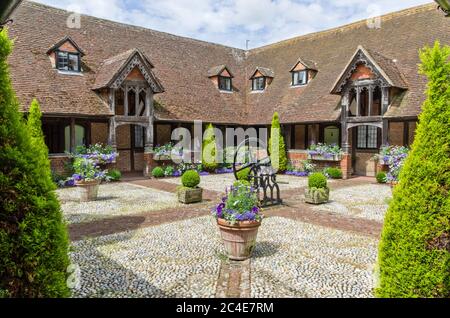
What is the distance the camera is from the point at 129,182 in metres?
16.9

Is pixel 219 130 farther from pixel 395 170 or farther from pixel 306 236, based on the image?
pixel 306 236

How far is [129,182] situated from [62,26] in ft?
35.2

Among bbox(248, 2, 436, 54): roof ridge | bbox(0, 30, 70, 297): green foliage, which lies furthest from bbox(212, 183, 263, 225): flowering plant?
bbox(248, 2, 436, 54): roof ridge

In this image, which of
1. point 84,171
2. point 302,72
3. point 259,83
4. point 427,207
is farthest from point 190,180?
point 259,83

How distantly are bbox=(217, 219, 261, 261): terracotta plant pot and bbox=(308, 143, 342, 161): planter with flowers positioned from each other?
13.3m

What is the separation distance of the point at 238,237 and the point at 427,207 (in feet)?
11.4

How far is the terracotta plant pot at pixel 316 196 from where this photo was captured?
37.8 feet

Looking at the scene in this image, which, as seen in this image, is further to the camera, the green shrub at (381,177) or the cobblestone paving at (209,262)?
the green shrub at (381,177)

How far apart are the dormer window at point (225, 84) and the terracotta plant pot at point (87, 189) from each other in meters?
14.6

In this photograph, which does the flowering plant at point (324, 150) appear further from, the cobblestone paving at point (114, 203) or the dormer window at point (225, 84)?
the cobblestone paving at point (114, 203)

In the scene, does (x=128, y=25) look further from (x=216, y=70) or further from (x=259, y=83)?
(x=259, y=83)

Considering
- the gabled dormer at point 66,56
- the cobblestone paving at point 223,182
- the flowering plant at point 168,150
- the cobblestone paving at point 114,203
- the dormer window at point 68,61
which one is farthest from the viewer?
the flowering plant at point 168,150

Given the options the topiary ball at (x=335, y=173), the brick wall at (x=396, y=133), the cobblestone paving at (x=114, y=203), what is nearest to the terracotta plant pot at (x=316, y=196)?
the cobblestone paving at (x=114, y=203)
